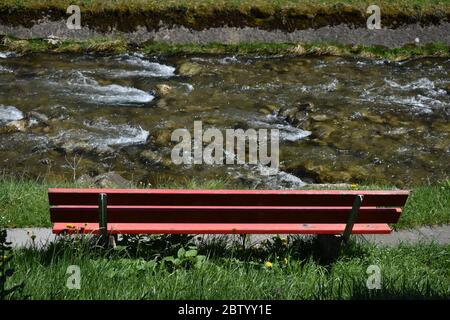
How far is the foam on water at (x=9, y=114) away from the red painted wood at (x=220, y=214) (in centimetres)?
768

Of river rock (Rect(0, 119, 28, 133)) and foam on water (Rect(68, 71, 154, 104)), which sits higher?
foam on water (Rect(68, 71, 154, 104))

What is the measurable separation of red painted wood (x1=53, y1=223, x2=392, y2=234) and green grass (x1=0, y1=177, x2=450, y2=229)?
1.55 meters

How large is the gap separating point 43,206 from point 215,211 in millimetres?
2721

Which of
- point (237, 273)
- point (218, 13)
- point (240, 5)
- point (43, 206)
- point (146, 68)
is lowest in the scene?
point (146, 68)

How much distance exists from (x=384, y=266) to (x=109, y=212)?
2.70 m

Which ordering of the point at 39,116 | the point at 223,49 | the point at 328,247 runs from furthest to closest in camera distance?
the point at 223,49 < the point at 39,116 < the point at 328,247

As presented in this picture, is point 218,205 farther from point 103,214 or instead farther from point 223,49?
point 223,49

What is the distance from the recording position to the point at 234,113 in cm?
1419

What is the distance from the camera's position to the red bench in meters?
6.15

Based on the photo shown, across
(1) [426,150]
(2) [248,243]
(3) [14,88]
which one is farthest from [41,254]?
(3) [14,88]

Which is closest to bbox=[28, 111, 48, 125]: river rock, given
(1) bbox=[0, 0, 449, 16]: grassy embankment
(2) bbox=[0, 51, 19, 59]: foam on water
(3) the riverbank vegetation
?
(2) bbox=[0, 51, 19, 59]: foam on water

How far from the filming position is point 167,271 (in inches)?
242

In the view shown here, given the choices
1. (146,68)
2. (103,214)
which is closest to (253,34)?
(146,68)

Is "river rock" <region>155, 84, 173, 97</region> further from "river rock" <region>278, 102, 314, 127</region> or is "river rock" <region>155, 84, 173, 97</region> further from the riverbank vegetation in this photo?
the riverbank vegetation
